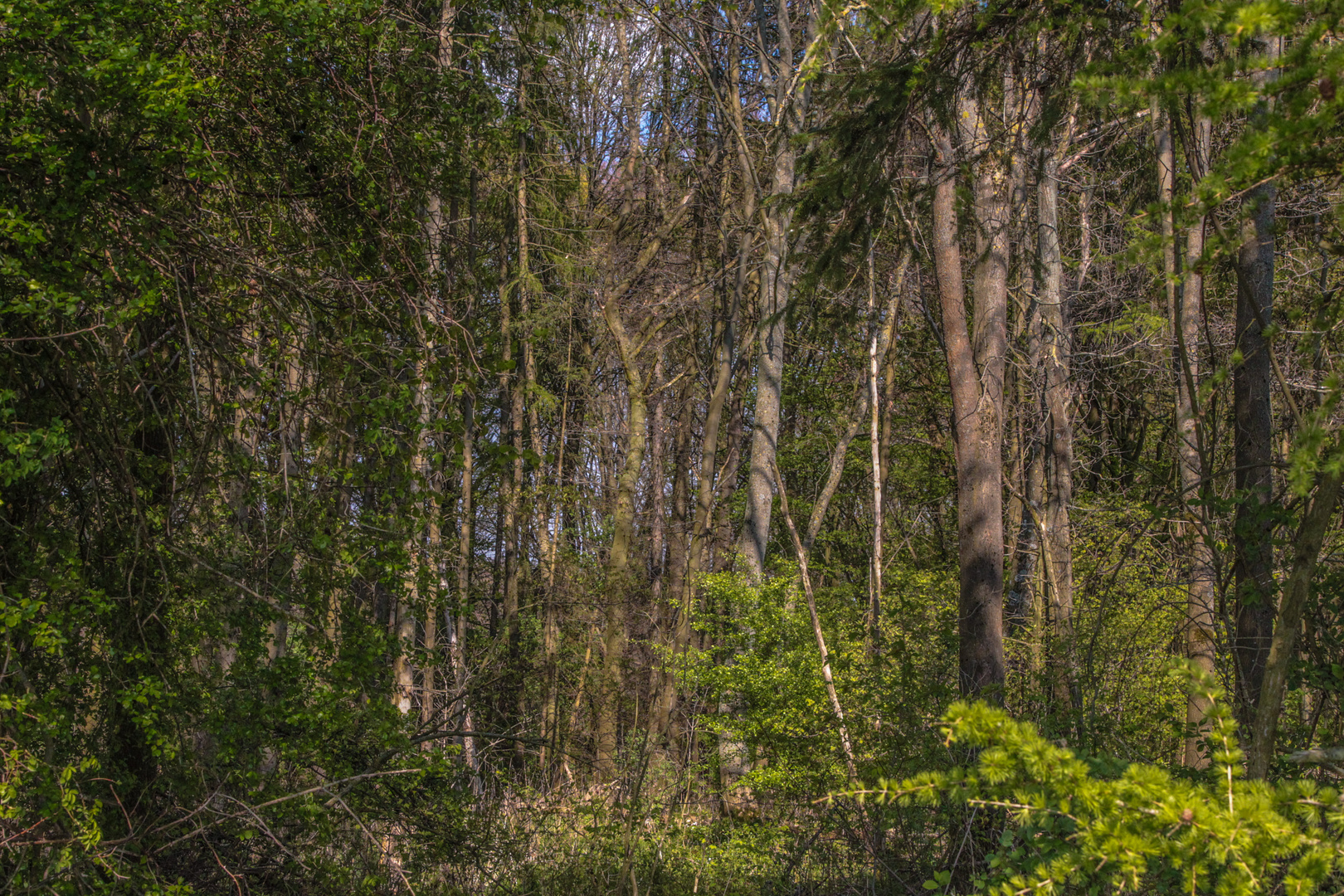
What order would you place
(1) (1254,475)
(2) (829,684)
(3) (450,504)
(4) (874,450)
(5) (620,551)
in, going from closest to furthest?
(1) (1254,475) < (3) (450,504) < (2) (829,684) < (4) (874,450) < (5) (620,551)

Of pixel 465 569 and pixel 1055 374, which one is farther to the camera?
pixel 1055 374

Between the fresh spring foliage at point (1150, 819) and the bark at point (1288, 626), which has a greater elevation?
the bark at point (1288, 626)

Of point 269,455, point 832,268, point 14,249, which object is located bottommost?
point 269,455

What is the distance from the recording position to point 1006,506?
47.4 ft

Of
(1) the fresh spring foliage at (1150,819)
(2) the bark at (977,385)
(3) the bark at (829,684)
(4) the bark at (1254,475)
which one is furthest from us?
(2) the bark at (977,385)

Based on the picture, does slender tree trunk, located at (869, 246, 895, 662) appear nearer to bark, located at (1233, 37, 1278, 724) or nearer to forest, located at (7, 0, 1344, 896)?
forest, located at (7, 0, 1344, 896)

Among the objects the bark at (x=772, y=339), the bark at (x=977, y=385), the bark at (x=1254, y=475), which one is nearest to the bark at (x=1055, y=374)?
the bark at (x=772, y=339)

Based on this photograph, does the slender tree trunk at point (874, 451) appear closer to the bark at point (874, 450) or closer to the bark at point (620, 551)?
the bark at point (874, 450)

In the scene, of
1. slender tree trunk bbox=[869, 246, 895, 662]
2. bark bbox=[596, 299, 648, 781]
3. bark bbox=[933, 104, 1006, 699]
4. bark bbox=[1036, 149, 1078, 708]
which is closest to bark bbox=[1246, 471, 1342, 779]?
bark bbox=[933, 104, 1006, 699]

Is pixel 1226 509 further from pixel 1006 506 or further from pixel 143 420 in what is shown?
pixel 1006 506

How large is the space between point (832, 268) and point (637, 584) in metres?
10.8

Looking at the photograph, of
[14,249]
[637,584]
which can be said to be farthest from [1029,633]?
[14,249]

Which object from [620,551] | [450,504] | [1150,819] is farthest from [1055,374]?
[1150,819]

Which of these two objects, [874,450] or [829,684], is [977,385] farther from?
[874,450]
